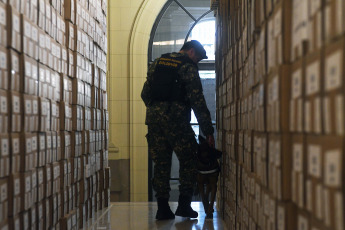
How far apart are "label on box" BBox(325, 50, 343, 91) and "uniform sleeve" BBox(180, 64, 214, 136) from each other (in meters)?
3.64

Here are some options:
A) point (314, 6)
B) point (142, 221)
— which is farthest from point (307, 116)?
point (142, 221)

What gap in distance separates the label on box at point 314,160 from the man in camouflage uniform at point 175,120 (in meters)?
3.48

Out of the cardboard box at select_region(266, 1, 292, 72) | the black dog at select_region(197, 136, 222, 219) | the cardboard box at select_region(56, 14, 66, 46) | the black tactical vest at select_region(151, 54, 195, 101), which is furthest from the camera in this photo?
the black tactical vest at select_region(151, 54, 195, 101)

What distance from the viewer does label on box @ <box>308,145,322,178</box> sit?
1.42 meters

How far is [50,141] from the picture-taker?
3.38 metres

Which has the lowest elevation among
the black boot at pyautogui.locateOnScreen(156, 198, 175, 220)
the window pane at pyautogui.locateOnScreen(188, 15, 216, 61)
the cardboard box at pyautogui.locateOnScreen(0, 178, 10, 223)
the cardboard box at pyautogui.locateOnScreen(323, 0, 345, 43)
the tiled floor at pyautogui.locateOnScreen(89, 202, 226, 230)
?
the tiled floor at pyautogui.locateOnScreen(89, 202, 226, 230)

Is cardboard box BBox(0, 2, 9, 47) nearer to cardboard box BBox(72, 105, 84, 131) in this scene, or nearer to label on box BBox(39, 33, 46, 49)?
label on box BBox(39, 33, 46, 49)

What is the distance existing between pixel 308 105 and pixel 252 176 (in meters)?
1.22

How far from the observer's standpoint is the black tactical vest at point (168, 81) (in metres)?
5.03

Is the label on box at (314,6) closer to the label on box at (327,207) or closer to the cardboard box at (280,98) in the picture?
the cardboard box at (280,98)

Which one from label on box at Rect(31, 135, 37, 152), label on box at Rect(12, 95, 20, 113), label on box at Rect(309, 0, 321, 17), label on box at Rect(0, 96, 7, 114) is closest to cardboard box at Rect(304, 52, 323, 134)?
label on box at Rect(309, 0, 321, 17)

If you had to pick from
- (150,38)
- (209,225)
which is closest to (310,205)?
(209,225)

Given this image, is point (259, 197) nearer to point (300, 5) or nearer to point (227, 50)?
point (300, 5)

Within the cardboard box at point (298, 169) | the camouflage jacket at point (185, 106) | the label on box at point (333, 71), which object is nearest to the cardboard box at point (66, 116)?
the camouflage jacket at point (185, 106)
